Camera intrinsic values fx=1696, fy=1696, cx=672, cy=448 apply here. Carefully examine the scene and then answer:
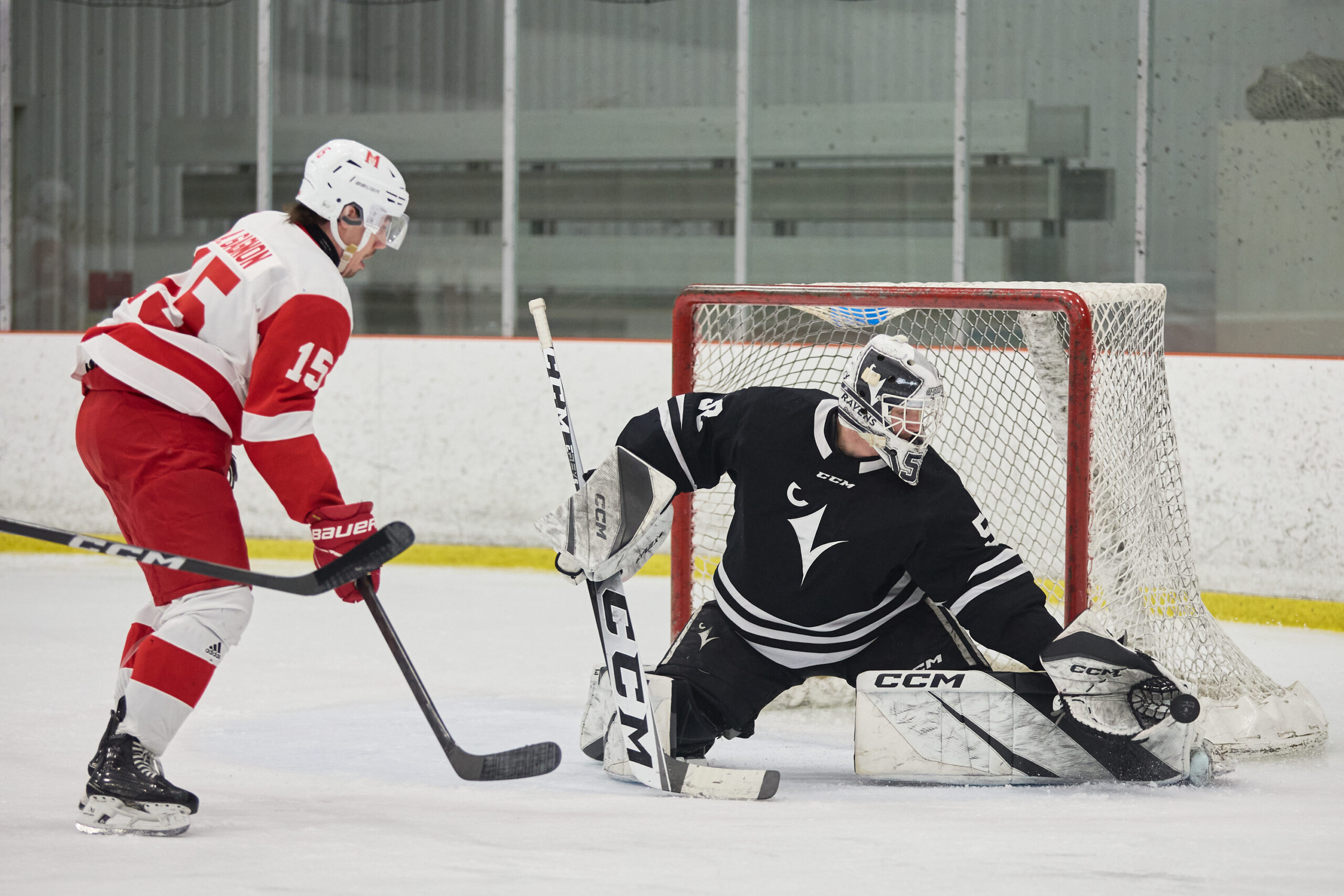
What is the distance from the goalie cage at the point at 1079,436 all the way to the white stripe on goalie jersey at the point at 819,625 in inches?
14.7

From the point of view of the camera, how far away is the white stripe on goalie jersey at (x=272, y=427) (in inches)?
95.9

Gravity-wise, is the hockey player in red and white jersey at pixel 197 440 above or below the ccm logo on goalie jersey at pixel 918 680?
above

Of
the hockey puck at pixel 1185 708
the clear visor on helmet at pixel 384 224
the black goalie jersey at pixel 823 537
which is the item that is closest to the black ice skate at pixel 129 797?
the clear visor on helmet at pixel 384 224

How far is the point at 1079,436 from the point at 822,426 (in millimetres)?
552

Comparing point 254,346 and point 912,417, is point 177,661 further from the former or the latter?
point 912,417

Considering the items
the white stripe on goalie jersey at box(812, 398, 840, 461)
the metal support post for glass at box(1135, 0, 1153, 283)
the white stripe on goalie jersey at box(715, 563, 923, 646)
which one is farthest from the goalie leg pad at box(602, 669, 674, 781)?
the metal support post for glass at box(1135, 0, 1153, 283)

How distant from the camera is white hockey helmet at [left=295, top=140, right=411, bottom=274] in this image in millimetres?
2621

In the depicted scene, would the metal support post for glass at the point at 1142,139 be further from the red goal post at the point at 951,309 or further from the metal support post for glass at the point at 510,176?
the red goal post at the point at 951,309

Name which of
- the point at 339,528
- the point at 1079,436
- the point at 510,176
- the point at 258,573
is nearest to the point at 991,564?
the point at 1079,436

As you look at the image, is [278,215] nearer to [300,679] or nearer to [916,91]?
[300,679]

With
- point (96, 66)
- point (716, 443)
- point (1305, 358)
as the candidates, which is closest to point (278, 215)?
point (716, 443)

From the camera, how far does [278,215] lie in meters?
2.62

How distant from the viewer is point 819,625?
9.51 feet

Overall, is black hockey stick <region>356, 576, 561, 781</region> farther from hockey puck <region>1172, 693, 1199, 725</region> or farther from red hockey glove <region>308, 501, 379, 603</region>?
hockey puck <region>1172, 693, 1199, 725</region>
